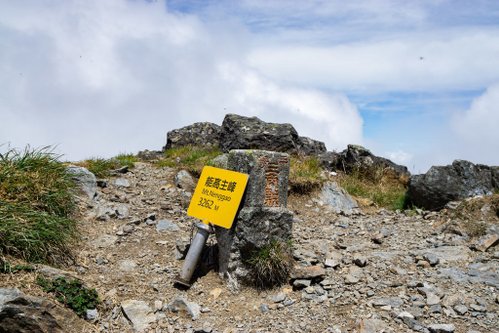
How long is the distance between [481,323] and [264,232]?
3250 mm

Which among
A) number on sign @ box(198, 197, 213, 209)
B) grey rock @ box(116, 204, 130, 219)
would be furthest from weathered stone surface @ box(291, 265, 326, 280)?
grey rock @ box(116, 204, 130, 219)

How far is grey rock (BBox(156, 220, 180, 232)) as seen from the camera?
9966 mm

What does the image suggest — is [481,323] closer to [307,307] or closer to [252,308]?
[307,307]

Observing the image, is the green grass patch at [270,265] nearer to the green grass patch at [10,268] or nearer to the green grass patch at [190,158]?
the green grass patch at [10,268]

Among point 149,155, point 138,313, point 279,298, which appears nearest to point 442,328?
point 279,298

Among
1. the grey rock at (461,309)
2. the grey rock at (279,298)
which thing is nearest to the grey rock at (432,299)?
the grey rock at (461,309)

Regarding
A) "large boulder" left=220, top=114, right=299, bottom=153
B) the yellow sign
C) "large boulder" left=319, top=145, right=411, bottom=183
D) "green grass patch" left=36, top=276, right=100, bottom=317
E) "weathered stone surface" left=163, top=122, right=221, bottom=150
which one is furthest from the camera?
"weathered stone surface" left=163, top=122, right=221, bottom=150

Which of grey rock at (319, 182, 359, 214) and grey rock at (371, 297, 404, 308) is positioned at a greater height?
grey rock at (319, 182, 359, 214)

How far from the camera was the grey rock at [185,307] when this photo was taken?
24.0 feet

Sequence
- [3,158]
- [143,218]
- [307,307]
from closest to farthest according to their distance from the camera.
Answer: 1. [307,307]
2. [3,158]
3. [143,218]

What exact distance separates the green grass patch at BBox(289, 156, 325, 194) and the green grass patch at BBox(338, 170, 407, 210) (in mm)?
905

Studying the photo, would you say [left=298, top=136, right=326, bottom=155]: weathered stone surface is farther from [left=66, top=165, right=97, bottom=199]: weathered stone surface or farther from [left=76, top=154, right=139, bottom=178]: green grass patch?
[left=66, top=165, right=97, bottom=199]: weathered stone surface

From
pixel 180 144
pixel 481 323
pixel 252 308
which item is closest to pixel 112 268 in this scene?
pixel 252 308

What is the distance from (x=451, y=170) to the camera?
12320 millimetres
